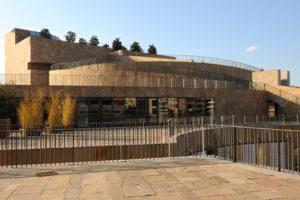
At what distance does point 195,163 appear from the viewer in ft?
28.0

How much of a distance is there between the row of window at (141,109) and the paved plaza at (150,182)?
1248 centimetres

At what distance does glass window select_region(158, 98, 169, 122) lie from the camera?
22.3 metres

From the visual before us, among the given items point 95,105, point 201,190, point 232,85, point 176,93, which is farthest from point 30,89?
point 232,85

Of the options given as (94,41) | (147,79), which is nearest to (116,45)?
(94,41)

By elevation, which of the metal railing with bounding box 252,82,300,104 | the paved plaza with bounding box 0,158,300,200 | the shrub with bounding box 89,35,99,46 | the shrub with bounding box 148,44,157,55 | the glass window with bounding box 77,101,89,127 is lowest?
the paved plaza with bounding box 0,158,300,200

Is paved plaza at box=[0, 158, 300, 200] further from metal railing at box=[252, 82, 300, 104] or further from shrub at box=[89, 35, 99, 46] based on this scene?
shrub at box=[89, 35, 99, 46]

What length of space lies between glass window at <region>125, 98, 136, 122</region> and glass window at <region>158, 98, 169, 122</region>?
2226 millimetres

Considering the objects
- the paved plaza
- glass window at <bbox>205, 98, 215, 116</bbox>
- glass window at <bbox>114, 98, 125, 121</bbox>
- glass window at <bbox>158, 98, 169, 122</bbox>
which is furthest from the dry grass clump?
glass window at <bbox>205, 98, 215, 116</bbox>

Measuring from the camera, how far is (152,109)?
72.6ft

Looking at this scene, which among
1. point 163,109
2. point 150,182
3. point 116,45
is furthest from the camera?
point 116,45

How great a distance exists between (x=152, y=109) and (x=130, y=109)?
1.92m

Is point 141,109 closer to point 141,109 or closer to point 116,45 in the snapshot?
point 141,109

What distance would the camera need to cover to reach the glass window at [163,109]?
22344 millimetres

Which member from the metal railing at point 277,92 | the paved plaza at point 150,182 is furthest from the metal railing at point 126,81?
the paved plaza at point 150,182
